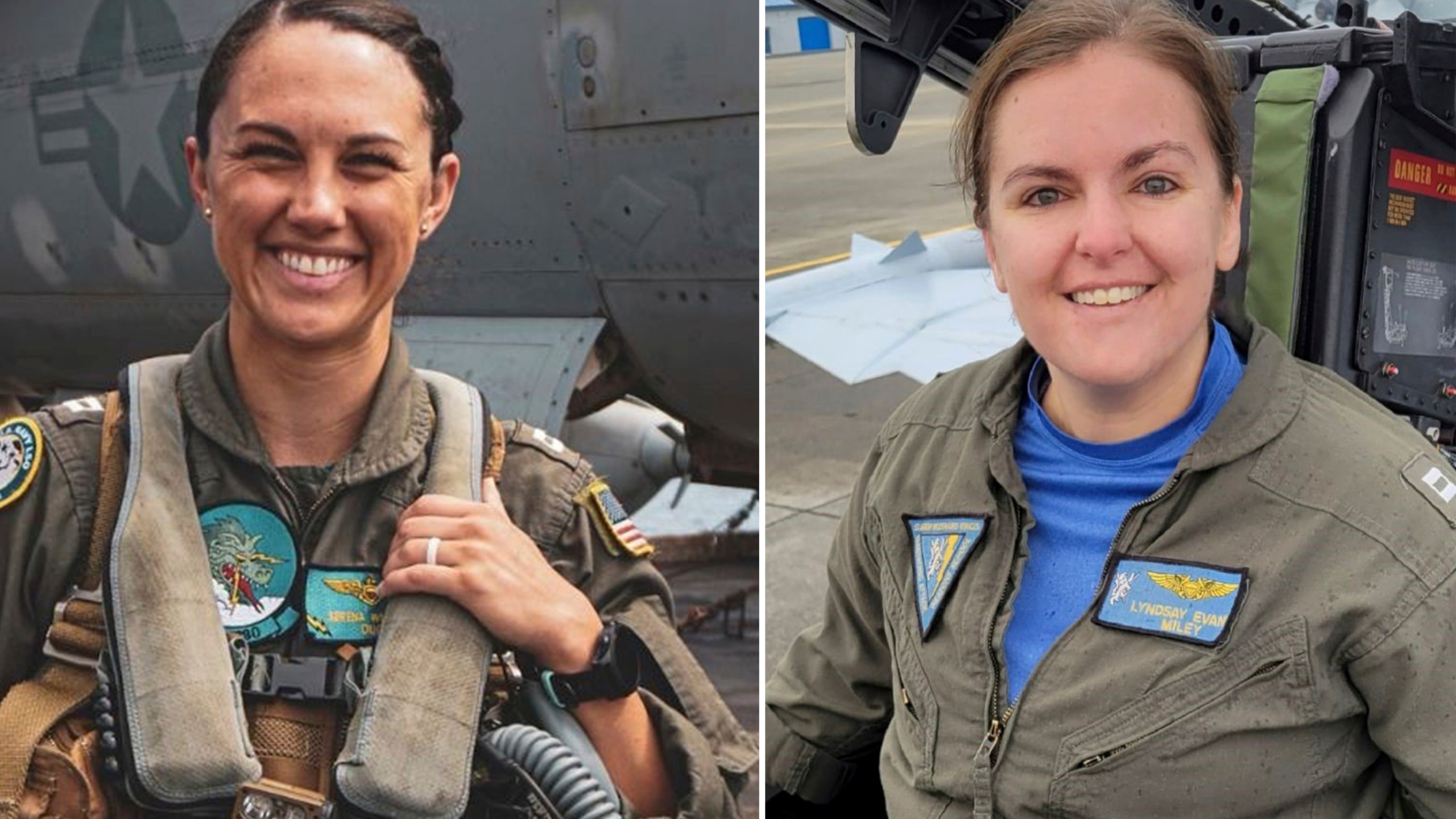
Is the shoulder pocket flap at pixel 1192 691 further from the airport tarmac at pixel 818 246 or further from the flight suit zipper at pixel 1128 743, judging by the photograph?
the airport tarmac at pixel 818 246

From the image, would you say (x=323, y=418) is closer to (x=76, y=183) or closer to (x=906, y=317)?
(x=76, y=183)

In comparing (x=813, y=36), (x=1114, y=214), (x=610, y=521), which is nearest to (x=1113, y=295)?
(x=1114, y=214)

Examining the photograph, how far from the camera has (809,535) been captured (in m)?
5.98

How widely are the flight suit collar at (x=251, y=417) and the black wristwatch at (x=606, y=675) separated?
40 cm

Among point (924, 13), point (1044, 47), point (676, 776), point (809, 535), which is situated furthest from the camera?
point (809, 535)

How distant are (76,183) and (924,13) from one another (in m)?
1.80

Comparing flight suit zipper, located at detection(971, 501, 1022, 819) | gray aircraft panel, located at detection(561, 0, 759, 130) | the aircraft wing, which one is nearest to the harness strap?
gray aircraft panel, located at detection(561, 0, 759, 130)

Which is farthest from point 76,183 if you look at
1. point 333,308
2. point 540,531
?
point 540,531

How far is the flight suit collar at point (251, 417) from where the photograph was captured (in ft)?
6.59

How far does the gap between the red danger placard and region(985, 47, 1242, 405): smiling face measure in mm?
684

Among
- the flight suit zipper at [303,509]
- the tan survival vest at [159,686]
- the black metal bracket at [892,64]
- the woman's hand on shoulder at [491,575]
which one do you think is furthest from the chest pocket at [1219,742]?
the black metal bracket at [892,64]

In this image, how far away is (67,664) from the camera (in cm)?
196

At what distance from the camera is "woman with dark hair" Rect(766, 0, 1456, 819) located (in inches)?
48.8

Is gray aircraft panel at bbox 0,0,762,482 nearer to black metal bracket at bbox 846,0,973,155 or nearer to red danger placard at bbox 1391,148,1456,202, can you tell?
black metal bracket at bbox 846,0,973,155
